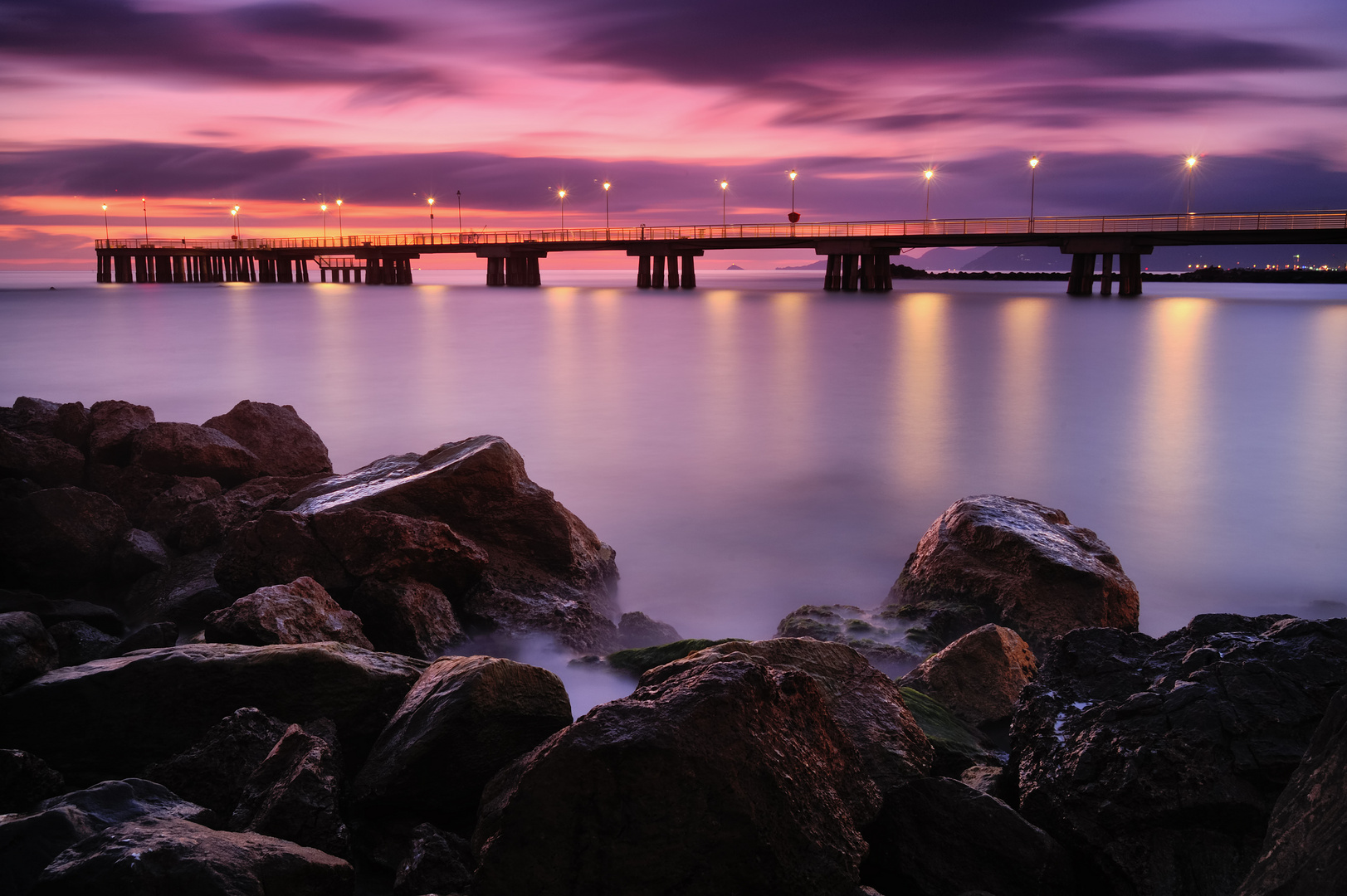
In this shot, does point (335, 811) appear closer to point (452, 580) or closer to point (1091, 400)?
point (452, 580)

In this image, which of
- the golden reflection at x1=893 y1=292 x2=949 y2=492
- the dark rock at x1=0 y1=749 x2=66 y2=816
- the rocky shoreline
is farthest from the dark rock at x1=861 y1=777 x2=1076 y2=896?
the golden reflection at x1=893 y1=292 x2=949 y2=492

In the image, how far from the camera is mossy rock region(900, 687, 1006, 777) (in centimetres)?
440

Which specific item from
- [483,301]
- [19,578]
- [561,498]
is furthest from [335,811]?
[483,301]

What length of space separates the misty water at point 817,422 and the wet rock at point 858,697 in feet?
5.36

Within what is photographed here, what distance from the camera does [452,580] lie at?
658 centimetres

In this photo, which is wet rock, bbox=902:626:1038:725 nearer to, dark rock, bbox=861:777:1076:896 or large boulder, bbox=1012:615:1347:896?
large boulder, bbox=1012:615:1347:896

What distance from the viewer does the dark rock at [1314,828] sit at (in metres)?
2.21

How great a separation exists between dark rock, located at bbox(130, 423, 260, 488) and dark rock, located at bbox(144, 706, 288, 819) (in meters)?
5.50

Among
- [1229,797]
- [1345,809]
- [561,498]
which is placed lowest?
[561,498]

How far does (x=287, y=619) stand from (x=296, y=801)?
181cm

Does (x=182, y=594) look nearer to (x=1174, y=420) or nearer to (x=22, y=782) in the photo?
(x=22, y=782)

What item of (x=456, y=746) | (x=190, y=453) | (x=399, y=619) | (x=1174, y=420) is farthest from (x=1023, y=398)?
(x=456, y=746)

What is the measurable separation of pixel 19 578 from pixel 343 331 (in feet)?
106

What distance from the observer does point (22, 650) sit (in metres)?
4.55
